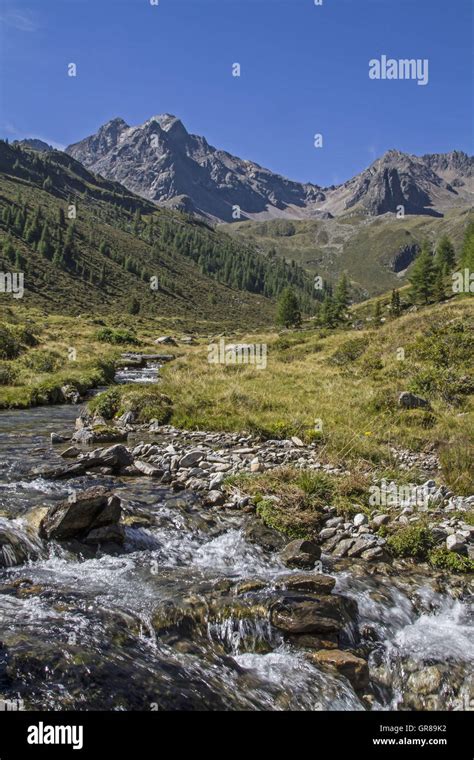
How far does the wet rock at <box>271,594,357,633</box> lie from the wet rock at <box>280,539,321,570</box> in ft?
4.01

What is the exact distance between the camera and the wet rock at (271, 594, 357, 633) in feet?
21.2

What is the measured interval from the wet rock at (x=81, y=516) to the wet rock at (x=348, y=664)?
441cm

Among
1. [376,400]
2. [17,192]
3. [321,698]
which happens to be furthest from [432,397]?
[17,192]

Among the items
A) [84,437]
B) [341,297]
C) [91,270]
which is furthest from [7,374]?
[91,270]

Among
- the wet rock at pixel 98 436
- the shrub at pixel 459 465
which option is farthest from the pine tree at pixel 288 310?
the shrub at pixel 459 465

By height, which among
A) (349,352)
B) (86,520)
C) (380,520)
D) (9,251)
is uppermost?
(9,251)

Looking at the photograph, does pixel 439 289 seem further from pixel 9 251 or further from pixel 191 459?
pixel 9 251

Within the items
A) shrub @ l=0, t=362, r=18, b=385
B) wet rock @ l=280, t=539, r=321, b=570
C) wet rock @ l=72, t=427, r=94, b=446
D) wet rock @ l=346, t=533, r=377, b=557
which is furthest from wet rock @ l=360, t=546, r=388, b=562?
shrub @ l=0, t=362, r=18, b=385

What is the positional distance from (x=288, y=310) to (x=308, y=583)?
86576mm

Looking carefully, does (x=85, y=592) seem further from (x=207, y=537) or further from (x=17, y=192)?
(x=17, y=192)

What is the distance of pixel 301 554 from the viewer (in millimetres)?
8219

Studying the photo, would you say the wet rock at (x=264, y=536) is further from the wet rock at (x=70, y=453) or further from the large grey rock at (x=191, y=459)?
the wet rock at (x=70, y=453)

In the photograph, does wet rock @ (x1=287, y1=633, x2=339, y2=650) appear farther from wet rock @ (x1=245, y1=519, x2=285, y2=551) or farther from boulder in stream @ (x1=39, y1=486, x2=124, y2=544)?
boulder in stream @ (x1=39, y1=486, x2=124, y2=544)
